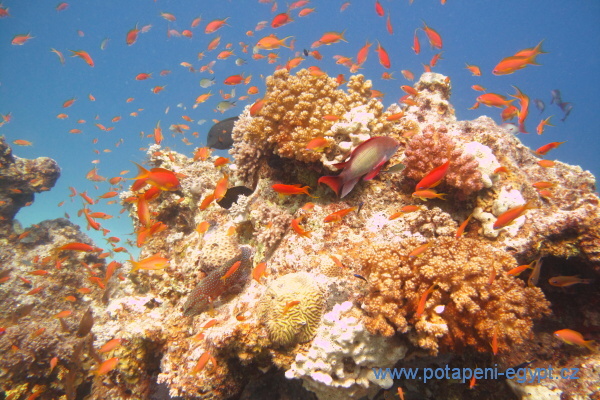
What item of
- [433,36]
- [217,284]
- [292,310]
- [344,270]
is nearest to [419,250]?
[344,270]

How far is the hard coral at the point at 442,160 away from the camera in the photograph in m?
3.64

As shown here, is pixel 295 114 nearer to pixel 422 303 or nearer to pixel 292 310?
pixel 292 310

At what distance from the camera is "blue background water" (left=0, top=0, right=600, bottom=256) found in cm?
7856

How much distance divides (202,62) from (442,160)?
107601 mm

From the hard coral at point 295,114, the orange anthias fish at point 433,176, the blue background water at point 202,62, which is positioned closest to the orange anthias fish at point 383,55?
the hard coral at point 295,114

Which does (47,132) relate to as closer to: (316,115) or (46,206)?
(46,206)

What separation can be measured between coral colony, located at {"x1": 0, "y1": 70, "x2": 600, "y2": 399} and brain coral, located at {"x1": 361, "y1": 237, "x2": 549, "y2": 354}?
2 cm

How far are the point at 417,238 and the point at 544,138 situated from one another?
368 ft

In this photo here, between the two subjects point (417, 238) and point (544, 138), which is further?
point (544, 138)

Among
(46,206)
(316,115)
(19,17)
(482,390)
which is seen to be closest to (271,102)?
(316,115)

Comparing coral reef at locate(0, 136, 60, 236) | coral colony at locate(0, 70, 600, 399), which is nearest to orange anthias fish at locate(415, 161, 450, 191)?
coral colony at locate(0, 70, 600, 399)

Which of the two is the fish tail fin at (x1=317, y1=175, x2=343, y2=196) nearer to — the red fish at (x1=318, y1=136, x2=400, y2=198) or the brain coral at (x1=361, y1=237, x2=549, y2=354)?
the red fish at (x1=318, y1=136, x2=400, y2=198)

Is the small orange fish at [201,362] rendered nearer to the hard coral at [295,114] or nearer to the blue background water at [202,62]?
the hard coral at [295,114]

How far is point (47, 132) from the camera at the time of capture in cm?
8050
